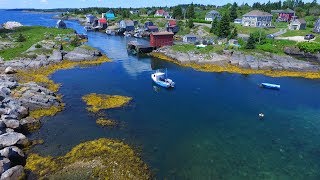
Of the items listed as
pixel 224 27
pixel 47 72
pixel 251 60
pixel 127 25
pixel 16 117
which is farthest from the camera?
pixel 127 25

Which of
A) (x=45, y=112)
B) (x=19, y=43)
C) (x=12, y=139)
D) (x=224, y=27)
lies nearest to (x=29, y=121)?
(x=45, y=112)

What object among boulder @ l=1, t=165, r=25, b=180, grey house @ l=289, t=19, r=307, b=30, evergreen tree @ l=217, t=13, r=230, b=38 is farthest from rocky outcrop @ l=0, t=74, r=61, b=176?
grey house @ l=289, t=19, r=307, b=30

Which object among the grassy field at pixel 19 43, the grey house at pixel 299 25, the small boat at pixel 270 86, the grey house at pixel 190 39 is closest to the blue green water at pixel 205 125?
the small boat at pixel 270 86

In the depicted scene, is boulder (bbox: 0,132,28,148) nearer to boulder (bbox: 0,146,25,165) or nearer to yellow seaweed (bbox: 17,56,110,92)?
boulder (bbox: 0,146,25,165)

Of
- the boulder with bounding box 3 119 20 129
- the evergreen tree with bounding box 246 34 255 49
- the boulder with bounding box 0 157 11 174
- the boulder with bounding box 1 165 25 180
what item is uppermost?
the evergreen tree with bounding box 246 34 255 49

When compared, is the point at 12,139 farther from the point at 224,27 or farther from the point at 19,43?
the point at 224,27

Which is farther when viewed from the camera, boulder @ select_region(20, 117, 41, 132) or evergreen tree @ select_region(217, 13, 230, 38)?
evergreen tree @ select_region(217, 13, 230, 38)

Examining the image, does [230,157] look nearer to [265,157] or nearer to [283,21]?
[265,157]
